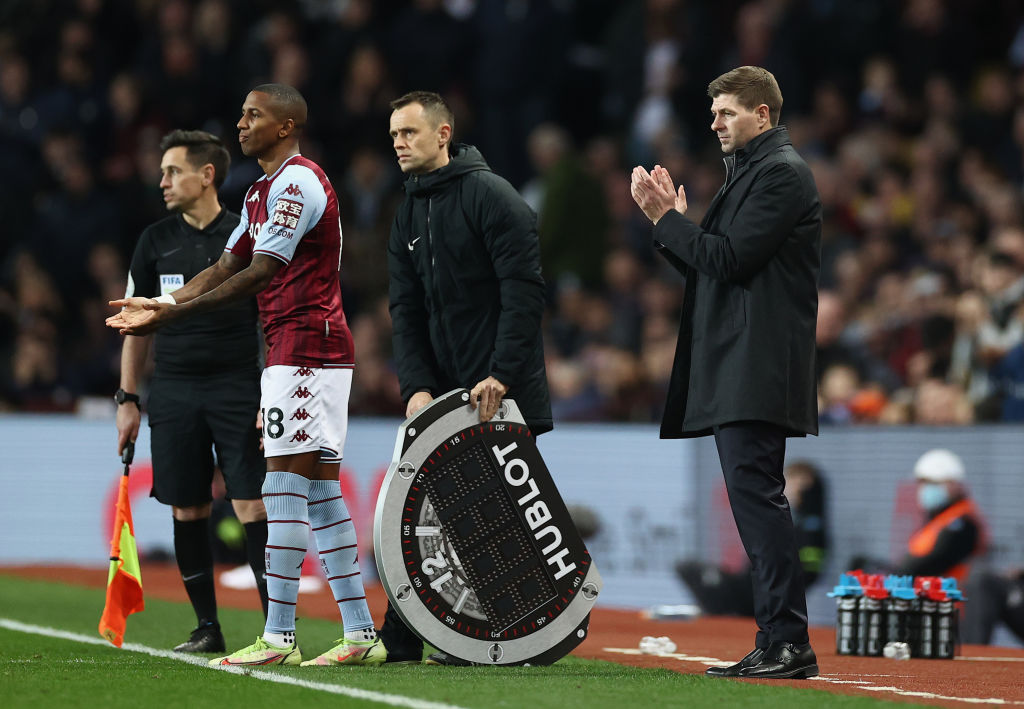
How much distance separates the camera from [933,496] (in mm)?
10508

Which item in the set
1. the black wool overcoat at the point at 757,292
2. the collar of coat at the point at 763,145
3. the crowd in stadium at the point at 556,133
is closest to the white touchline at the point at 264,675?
the black wool overcoat at the point at 757,292

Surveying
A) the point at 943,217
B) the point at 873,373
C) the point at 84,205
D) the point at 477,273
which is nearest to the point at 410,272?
the point at 477,273

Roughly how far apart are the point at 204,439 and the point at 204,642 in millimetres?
926

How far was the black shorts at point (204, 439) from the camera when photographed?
24.4 ft

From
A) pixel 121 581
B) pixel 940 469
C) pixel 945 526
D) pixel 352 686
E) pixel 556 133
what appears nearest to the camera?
pixel 352 686

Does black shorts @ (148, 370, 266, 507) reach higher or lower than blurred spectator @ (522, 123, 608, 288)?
lower

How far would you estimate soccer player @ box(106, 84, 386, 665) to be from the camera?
21.0ft

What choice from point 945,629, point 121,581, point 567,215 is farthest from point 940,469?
point 567,215

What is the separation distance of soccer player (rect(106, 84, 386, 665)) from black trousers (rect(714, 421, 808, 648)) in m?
1.58

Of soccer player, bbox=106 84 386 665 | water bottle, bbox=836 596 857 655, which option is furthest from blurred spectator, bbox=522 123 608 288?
soccer player, bbox=106 84 386 665

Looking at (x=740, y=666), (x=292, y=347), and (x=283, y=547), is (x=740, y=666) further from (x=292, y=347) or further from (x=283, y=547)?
(x=292, y=347)

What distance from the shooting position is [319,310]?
6551 mm

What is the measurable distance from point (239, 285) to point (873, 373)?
277 inches

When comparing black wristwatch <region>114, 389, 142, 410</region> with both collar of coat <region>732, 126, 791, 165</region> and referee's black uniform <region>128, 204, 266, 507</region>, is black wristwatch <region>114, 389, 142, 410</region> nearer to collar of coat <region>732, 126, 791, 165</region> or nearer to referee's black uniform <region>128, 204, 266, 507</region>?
referee's black uniform <region>128, 204, 266, 507</region>
